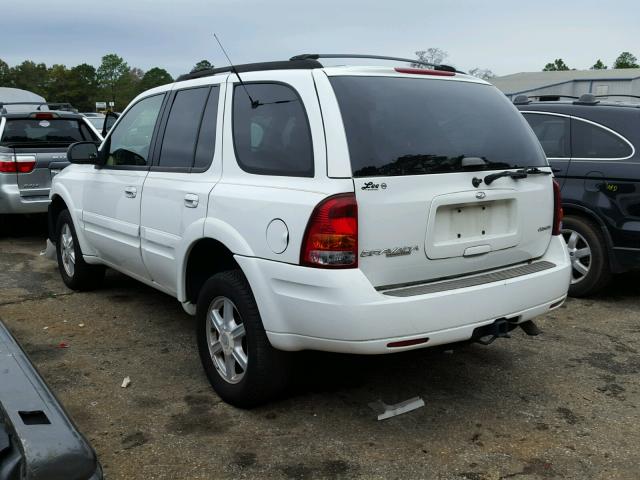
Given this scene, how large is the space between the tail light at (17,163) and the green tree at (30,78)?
109 m

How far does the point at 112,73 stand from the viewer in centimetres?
11344

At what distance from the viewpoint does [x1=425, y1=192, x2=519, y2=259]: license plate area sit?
312cm

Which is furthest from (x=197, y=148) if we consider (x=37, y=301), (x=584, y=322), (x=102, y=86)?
(x=102, y=86)

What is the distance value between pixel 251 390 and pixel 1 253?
18.6 feet

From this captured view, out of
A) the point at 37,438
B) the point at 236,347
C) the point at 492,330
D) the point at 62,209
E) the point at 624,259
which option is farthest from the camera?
the point at 62,209

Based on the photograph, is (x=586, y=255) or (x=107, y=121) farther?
(x=107, y=121)

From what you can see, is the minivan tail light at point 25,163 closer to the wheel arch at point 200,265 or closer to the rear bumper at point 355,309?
the wheel arch at point 200,265

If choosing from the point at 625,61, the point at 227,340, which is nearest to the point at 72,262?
the point at 227,340

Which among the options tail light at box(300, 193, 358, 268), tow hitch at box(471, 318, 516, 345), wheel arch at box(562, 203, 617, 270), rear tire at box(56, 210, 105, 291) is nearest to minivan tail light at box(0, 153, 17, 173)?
rear tire at box(56, 210, 105, 291)

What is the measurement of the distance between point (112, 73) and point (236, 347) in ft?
393

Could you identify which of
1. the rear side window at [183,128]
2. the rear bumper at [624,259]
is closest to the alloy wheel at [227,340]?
the rear side window at [183,128]

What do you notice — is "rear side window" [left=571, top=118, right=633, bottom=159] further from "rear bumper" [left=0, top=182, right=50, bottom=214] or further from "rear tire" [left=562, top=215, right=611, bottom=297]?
"rear bumper" [left=0, top=182, right=50, bottom=214]

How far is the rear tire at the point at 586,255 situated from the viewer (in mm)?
5613

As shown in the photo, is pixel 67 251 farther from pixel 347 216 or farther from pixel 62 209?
pixel 347 216
